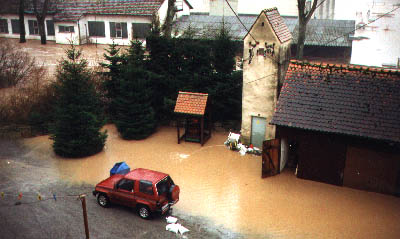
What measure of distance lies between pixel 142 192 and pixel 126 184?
0.86 metres

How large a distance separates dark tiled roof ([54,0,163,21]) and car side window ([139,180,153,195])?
27.2 meters

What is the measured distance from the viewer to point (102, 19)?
40.3m

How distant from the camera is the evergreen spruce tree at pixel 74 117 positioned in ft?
66.7

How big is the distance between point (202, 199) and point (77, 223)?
5.25 m

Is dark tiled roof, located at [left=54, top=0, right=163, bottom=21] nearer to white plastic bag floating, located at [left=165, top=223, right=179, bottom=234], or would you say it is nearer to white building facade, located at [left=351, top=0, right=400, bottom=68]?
Answer: white building facade, located at [left=351, top=0, right=400, bottom=68]

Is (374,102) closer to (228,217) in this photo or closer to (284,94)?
(284,94)

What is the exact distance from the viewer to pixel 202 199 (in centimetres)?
1653

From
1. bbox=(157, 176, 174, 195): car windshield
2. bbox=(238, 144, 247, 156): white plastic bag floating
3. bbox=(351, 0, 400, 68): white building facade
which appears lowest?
bbox=(238, 144, 247, 156): white plastic bag floating

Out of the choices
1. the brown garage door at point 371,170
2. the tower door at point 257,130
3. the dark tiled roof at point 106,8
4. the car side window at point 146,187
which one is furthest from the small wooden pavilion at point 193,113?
the dark tiled roof at point 106,8

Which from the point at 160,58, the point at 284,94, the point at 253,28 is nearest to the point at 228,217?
the point at 284,94

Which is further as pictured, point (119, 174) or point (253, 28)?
point (253, 28)

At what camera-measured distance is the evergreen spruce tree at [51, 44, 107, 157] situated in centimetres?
2034

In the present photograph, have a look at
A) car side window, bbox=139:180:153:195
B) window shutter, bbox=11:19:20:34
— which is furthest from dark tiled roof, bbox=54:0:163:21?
car side window, bbox=139:180:153:195

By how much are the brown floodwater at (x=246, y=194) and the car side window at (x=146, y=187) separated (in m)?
1.91
